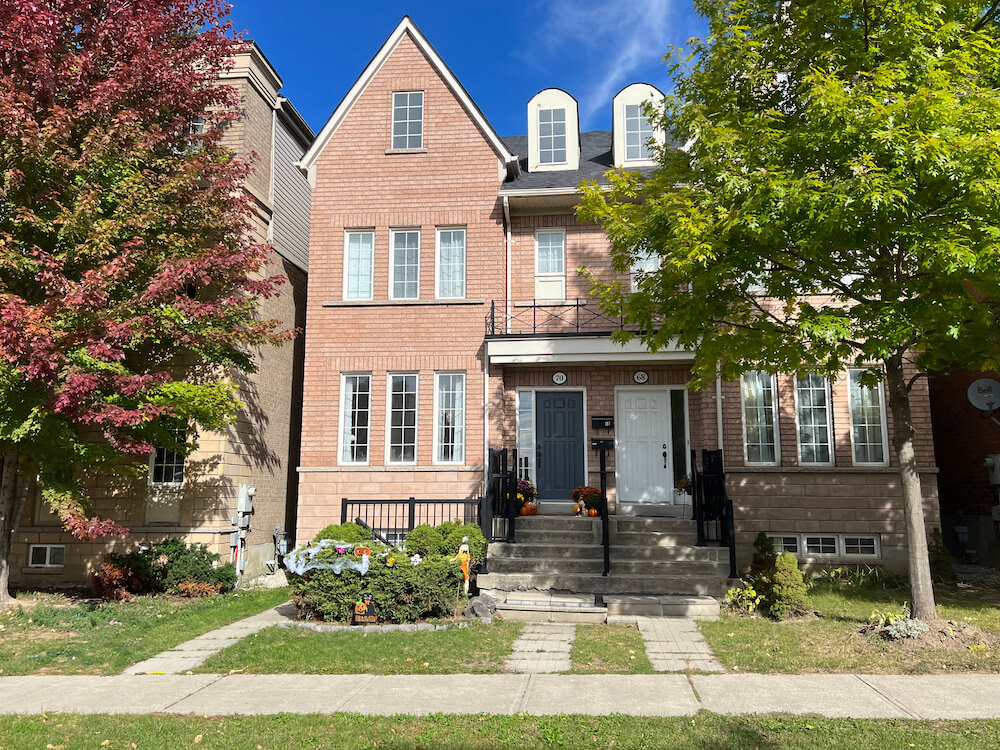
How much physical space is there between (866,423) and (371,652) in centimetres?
980

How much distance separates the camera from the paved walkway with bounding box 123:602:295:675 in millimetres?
7398

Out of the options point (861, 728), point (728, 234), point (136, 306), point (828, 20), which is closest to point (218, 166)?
point (136, 306)

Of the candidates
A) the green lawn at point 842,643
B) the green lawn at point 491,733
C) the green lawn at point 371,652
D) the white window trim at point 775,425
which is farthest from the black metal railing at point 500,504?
the green lawn at point 491,733

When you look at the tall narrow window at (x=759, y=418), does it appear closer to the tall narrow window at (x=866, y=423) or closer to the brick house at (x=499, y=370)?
the brick house at (x=499, y=370)

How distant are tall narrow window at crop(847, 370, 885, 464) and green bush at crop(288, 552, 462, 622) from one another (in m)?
8.11

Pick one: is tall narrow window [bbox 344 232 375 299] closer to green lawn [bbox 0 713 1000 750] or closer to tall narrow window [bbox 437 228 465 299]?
tall narrow window [bbox 437 228 465 299]

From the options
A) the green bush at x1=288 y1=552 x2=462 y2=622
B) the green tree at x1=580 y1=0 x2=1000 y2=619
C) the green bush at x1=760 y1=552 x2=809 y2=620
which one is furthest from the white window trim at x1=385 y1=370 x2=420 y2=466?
the green bush at x1=760 y1=552 x2=809 y2=620

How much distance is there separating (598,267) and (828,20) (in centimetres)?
640

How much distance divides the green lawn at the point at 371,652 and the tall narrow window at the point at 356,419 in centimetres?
504

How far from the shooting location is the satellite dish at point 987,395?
39.6ft

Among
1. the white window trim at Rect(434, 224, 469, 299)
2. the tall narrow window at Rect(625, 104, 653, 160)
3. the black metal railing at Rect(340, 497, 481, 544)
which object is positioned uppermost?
the tall narrow window at Rect(625, 104, 653, 160)

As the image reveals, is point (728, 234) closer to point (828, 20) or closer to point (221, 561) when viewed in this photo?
point (828, 20)

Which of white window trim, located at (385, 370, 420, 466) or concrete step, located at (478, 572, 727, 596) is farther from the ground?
white window trim, located at (385, 370, 420, 466)

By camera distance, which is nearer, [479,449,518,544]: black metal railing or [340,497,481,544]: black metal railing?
[479,449,518,544]: black metal railing
